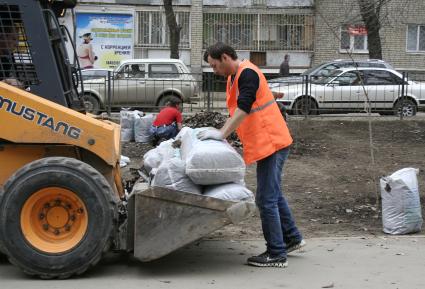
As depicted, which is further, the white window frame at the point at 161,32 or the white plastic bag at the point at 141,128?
the white window frame at the point at 161,32

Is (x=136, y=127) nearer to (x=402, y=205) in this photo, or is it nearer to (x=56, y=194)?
(x=402, y=205)

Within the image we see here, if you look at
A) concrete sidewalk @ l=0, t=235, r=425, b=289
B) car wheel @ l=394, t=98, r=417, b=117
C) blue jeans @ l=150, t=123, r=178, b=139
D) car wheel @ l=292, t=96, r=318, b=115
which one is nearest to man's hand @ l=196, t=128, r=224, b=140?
concrete sidewalk @ l=0, t=235, r=425, b=289

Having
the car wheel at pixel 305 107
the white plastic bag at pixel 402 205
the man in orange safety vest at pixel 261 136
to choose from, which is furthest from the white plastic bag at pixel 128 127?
the man in orange safety vest at pixel 261 136

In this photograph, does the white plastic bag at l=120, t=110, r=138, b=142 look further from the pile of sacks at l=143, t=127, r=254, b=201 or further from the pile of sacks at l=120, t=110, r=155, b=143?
the pile of sacks at l=143, t=127, r=254, b=201

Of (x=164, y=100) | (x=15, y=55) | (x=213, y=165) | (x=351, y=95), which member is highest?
(x=15, y=55)

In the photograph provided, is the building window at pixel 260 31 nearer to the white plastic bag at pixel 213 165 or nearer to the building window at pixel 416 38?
the building window at pixel 416 38

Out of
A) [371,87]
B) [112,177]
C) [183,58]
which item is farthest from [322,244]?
[183,58]

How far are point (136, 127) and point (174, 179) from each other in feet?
25.7

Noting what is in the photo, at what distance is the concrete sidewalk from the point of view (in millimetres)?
5195

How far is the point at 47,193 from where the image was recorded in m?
5.22

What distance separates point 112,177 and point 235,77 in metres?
1.36

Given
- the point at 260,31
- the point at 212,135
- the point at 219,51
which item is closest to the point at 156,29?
the point at 260,31

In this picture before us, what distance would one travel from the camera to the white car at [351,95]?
15938 mm

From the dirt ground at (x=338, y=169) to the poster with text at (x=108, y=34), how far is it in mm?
17335
